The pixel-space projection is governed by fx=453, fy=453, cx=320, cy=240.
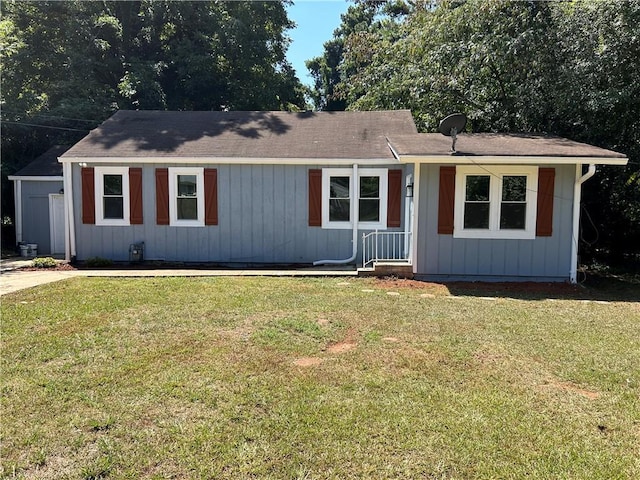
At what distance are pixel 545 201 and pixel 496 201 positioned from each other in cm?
84

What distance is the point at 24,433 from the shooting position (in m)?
2.80

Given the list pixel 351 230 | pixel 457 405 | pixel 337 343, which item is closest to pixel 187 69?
pixel 351 230

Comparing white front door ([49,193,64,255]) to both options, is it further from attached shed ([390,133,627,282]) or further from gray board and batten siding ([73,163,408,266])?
attached shed ([390,133,627,282])

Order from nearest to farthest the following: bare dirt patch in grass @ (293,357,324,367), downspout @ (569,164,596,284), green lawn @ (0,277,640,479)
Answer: green lawn @ (0,277,640,479) < bare dirt patch in grass @ (293,357,324,367) < downspout @ (569,164,596,284)

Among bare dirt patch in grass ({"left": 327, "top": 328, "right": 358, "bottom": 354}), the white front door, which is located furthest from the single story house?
bare dirt patch in grass ({"left": 327, "top": 328, "right": 358, "bottom": 354})

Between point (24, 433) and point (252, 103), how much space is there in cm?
1930

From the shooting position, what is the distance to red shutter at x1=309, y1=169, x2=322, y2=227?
9883 mm

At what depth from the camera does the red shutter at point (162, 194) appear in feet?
32.8

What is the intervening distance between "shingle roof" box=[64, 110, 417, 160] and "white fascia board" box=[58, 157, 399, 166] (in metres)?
0.09

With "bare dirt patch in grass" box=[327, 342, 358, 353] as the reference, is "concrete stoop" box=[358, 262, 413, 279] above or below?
above

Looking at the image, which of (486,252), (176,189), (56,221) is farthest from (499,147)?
(56,221)

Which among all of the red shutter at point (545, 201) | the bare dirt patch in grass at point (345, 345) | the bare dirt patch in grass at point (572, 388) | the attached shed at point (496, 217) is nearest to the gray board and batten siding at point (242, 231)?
the attached shed at point (496, 217)

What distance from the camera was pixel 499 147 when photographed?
820cm

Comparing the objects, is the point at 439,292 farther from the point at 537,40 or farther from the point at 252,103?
the point at 252,103
